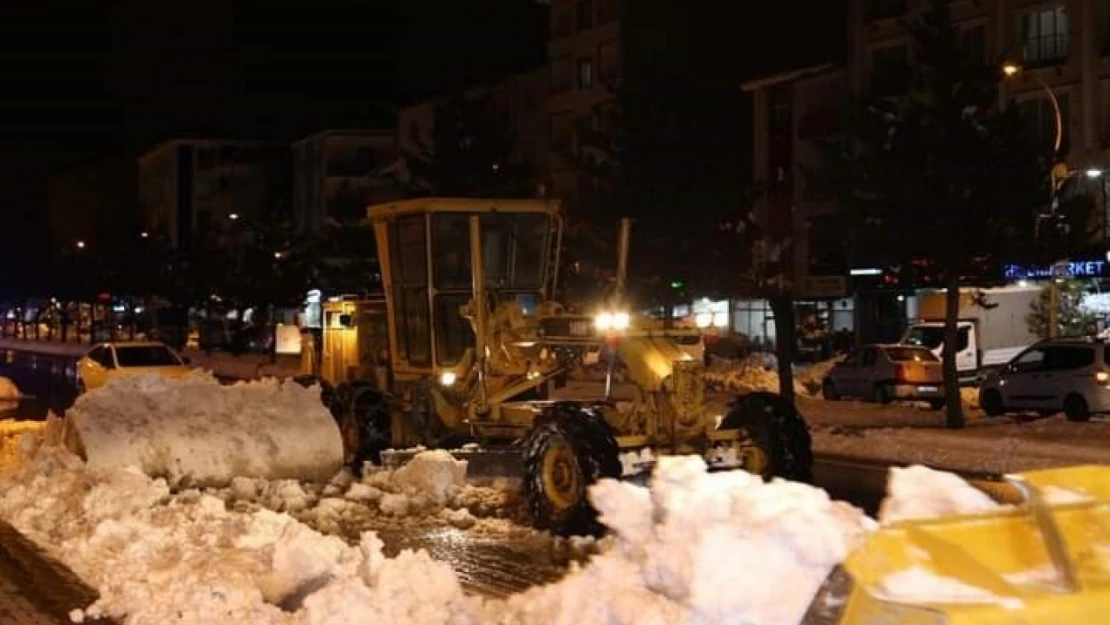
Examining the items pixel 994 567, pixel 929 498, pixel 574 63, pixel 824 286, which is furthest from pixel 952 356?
pixel 574 63

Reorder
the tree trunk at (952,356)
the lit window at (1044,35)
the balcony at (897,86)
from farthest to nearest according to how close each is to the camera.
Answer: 1. the lit window at (1044,35)
2. the balcony at (897,86)
3. the tree trunk at (952,356)

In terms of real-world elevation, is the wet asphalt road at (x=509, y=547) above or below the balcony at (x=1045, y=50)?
below

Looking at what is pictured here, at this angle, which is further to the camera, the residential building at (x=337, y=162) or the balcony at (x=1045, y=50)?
the residential building at (x=337, y=162)

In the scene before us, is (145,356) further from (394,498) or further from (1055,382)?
(1055,382)

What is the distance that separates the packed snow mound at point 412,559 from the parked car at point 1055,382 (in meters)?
16.6

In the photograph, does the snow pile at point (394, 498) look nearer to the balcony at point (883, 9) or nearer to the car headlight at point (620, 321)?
the car headlight at point (620, 321)

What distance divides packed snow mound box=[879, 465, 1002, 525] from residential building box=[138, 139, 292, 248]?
10359 centimetres

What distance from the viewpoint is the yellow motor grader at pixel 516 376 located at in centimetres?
1324

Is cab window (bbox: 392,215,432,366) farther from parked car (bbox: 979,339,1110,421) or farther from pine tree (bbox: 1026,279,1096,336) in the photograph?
pine tree (bbox: 1026,279,1096,336)

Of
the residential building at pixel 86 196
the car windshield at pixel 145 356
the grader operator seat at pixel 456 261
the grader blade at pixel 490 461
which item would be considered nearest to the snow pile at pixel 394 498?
the grader blade at pixel 490 461

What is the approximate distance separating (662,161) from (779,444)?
1141 inches

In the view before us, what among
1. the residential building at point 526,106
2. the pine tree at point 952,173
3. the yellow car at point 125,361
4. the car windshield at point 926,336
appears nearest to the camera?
the pine tree at point 952,173

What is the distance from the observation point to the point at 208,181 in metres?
122

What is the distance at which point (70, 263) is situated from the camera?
10425 cm
